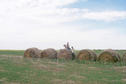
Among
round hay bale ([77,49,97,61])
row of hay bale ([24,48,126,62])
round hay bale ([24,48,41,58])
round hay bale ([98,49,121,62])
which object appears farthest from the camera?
round hay bale ([24,48,41,58])

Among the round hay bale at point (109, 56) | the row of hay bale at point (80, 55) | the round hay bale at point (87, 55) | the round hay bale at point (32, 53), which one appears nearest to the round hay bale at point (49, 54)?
the row of hay bale at point (80, 55)

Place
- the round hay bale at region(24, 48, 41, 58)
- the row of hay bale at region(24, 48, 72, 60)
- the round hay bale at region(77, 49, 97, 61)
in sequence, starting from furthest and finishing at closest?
the round hay bale at region(24, 48, 41, 58)
the row of hay bale at region(24, 48, 72, 60)
the round hay bale at region(77, 49, 97, 61)

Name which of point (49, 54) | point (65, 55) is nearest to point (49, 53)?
point (49, 54)

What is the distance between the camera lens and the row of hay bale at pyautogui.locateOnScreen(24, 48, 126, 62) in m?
19.6

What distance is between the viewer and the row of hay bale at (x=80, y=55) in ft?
64.1

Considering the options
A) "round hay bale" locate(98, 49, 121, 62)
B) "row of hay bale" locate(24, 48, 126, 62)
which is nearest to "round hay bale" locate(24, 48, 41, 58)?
"row of hay bale" locate(24, 48, 126, 62)

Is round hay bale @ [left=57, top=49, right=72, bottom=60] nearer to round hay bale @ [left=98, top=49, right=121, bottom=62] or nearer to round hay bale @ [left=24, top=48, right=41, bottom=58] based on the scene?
round hay bale @ [left=24, top=48, right=41, bottom=58]

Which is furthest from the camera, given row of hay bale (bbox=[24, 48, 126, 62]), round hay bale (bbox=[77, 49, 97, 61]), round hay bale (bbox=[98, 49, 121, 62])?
round hay bale (bbox=[77, 49, 97, 61])

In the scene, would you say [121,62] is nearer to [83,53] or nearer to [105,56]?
[105,56]

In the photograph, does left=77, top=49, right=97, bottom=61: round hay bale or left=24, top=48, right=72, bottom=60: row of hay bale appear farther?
left=24, top=48, right=72, bottom=60: row of hay bale

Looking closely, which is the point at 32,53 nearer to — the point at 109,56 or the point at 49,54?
the point at 49,54

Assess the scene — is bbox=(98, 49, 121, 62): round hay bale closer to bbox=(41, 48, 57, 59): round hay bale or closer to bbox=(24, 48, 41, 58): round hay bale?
bbox=(41, 48, 57, 59): round hay bale

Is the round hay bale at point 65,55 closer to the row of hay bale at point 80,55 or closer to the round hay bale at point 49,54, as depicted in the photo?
the row of hay bale at point 80,55

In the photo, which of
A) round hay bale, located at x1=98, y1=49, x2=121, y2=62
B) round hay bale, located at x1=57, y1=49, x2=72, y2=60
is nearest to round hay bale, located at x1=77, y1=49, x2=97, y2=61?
round hay bale, located at x1=98, y1=49, x2=121, y2=62
